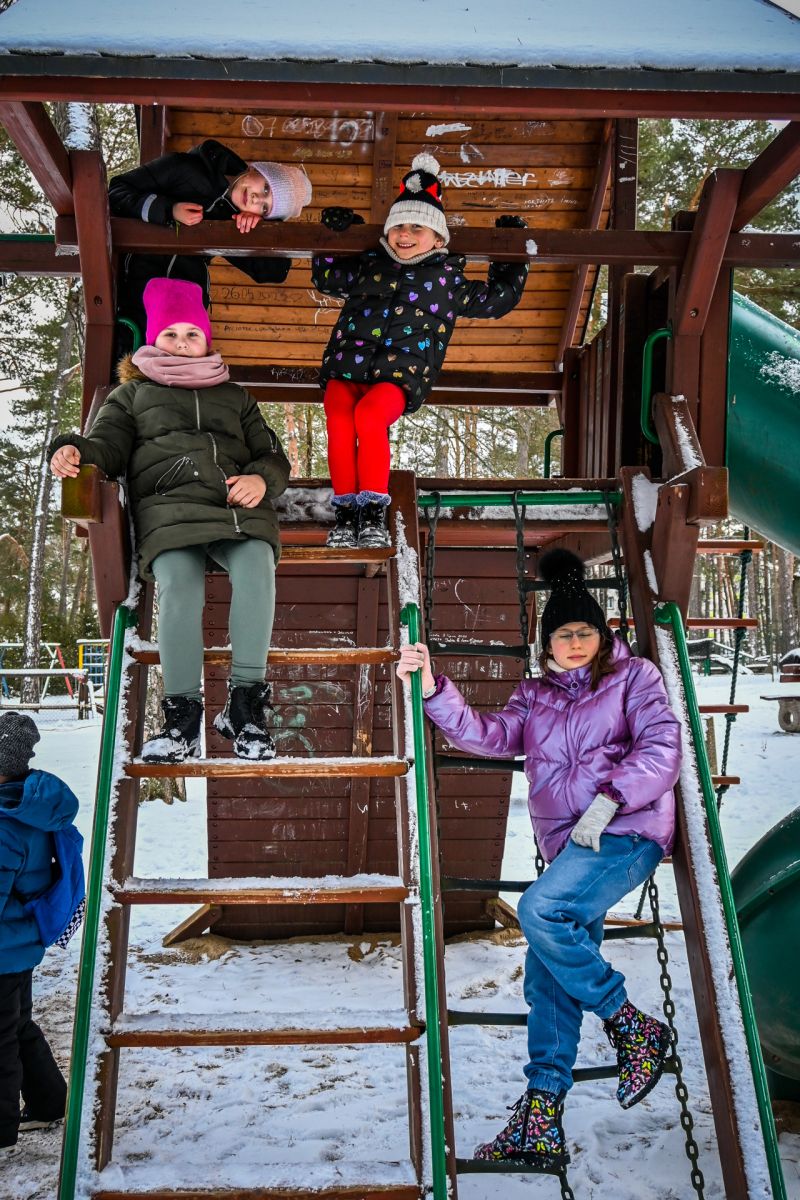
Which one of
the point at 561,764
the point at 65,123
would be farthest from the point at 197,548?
the point at 65,123

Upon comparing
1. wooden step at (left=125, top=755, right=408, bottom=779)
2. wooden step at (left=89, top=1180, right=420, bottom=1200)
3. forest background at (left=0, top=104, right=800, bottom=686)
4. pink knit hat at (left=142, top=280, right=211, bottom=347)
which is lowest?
wooden step at (left=89, top=1180, right=420, bottom=1200)

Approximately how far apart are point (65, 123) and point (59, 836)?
580 centimetres

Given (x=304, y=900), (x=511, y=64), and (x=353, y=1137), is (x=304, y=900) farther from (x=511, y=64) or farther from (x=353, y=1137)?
(x=511, y=64)

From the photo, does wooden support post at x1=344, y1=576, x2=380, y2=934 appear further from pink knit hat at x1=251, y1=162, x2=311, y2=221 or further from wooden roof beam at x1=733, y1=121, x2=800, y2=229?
wooden roof beam at x1=733, y1=121, x2=800, y2=229

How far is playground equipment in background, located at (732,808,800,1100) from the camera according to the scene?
3.87m

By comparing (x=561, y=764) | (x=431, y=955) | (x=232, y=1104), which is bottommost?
(x=232, y=1104)

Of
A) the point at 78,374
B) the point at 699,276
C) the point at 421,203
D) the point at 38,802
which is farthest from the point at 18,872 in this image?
the point at 78,374

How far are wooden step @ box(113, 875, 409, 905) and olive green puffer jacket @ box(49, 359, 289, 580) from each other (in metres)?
1.06

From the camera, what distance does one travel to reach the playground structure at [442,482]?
2.66 metres

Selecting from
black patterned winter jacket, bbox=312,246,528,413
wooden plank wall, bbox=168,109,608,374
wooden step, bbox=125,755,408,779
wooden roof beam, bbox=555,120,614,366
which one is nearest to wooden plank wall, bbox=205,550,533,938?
wooden roof beam, bbox=555,120,614,366

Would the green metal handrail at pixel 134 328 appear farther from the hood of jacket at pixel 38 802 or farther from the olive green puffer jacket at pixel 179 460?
the hood of jacket at pixel 38 802

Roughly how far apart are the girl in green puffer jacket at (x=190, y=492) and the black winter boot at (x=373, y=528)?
329mm

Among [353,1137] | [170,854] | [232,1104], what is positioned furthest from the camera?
[170,854]

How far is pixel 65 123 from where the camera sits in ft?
23.3
